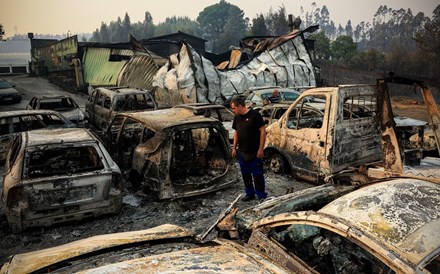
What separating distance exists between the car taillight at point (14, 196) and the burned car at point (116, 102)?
514cm

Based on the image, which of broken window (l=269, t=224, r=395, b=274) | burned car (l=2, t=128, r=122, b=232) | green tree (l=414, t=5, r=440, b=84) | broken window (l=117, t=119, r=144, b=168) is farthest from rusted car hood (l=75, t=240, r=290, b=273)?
green tree (l=414, t=5, r=440, b=84)

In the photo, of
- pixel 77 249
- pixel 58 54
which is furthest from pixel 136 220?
pixel 58 54

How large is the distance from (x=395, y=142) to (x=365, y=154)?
2169 mm

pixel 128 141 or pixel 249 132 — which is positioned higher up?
pixel 249 132

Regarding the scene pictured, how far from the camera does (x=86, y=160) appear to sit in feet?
19.6

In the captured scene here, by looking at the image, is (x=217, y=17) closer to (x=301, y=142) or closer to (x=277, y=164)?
(x=277, y=164)

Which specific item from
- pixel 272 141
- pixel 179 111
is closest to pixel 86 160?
pixel 179 111

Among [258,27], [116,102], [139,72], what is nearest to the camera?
[116,102]

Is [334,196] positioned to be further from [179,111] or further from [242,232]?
[179,111]

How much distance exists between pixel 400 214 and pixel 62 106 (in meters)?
11.0

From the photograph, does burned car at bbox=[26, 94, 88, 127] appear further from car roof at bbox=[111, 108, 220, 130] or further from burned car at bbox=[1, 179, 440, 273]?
burned car at bbox=[1, 179, 440, 273]

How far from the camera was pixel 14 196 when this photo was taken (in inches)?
176

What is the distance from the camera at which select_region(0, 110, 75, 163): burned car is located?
25.4ft

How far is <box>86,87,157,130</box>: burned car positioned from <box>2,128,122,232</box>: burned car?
4.34 meters
